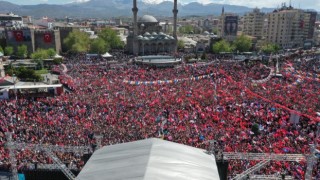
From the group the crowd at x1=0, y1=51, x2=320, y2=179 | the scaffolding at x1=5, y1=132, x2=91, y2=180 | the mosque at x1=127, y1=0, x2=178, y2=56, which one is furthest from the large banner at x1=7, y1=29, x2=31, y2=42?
the scaffolding at x1=5, y1=132, x2=91, y2=180

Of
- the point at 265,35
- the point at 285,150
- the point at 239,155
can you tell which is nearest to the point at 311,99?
the point at 285,150

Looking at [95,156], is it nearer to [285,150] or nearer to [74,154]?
[74,154]

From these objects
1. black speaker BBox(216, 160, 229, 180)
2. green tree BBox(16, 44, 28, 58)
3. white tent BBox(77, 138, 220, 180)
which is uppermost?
green tree BBox(16, 44, 28, 58)

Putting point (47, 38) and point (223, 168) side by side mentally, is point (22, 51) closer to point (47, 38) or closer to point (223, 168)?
point (47, 38)

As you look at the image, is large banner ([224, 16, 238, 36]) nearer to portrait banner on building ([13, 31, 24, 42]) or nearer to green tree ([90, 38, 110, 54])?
green tree ([90, 38, 110, 54])

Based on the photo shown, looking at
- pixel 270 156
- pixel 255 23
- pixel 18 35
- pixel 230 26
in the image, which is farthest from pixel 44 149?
pixel 255 23

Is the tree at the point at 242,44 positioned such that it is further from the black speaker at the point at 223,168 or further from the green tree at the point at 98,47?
the black speaker at the point at 223,168
